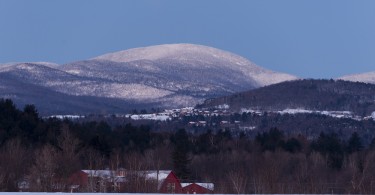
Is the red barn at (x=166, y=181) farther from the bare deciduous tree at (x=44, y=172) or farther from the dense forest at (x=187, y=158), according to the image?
the bare deciduous tree at (x=44, y=172)

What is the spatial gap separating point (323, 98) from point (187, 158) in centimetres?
12129

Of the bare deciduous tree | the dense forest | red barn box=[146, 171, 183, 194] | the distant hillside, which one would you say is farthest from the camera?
the distant hillside

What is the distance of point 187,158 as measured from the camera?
72.6 meters

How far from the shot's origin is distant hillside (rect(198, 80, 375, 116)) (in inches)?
7293

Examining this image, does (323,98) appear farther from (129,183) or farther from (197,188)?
(129,183)

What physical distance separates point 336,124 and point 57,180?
376 ft

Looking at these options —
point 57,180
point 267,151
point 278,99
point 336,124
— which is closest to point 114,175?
point 57,180

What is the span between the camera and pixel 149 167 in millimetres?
68375

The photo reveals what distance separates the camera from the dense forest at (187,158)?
5759cm

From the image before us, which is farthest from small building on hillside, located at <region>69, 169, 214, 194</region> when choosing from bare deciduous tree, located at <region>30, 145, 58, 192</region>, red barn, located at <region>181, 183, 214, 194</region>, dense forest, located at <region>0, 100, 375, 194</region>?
bare deciduous tree, located at <region>30, 145, 58, 192</region>

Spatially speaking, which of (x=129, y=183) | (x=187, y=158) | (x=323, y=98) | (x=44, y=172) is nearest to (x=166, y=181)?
(x=129, y=183)

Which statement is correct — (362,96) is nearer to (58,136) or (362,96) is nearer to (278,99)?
(278,99)

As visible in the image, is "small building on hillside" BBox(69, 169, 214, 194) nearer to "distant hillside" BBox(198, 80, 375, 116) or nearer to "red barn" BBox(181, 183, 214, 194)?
"red barn" BBox(181, 183, 214, 194)

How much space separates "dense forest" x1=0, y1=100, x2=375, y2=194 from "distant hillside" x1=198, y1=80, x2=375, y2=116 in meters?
92.3
